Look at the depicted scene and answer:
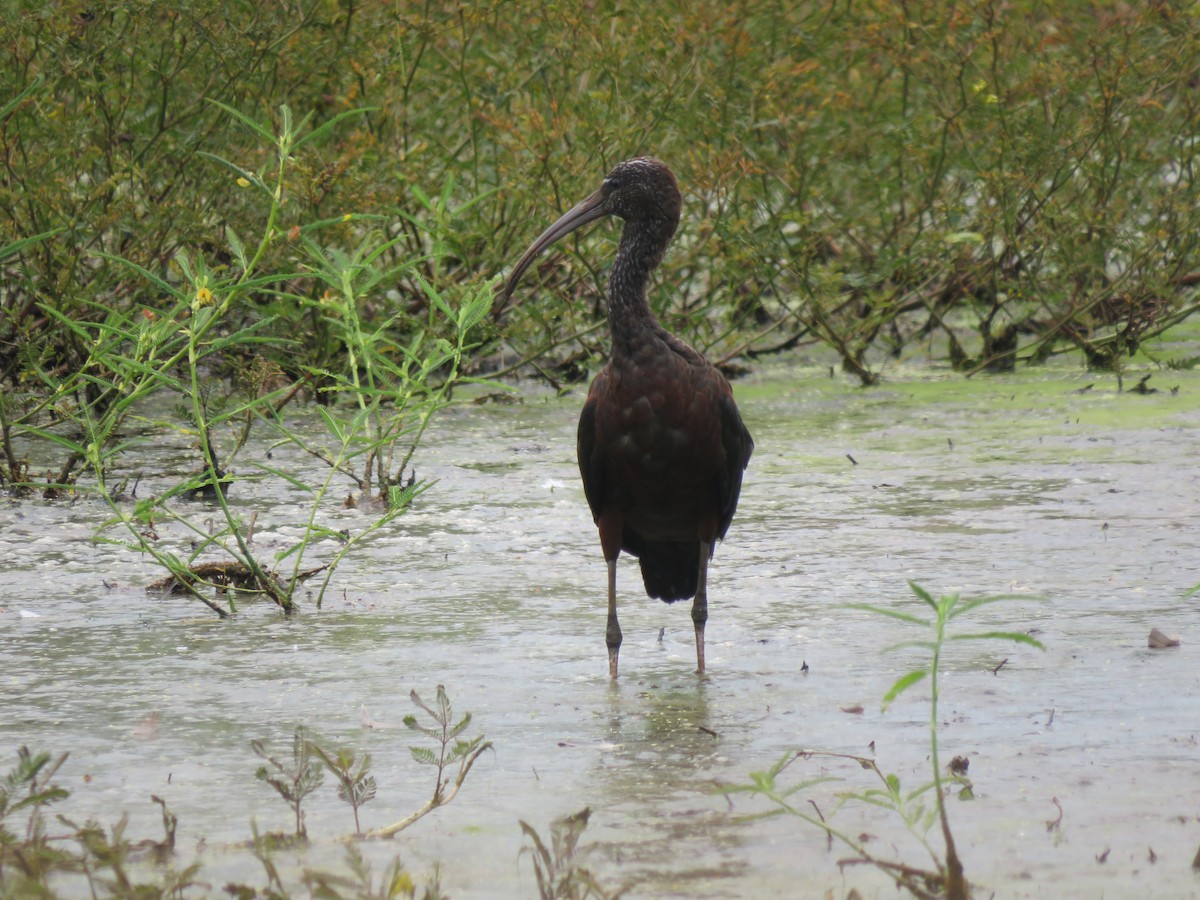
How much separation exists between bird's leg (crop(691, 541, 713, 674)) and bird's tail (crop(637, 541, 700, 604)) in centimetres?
11

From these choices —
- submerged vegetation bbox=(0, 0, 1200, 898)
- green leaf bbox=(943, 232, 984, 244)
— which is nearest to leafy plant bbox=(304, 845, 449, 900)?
submerged vegetation bbox=(0, 0, 1200, 898)

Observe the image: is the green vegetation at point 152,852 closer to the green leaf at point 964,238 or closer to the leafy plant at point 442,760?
the leafy plant at point 442,760

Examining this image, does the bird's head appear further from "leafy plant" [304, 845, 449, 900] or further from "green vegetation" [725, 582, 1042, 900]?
"leafy plant" [304, 845, 449, 900]

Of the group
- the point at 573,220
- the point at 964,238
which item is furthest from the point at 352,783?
the point at 964,238

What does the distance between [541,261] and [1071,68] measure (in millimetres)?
3028

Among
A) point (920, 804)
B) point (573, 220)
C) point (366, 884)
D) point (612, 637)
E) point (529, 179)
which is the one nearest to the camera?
point (366, 884)

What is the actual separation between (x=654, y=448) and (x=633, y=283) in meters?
0.55

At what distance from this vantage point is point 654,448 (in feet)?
16.5

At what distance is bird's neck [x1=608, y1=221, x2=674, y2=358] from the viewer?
16.8ft

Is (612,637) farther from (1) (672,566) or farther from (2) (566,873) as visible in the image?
(2) (566,873)

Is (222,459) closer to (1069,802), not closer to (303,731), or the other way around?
(303,731)

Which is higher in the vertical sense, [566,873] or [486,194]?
[486,194]

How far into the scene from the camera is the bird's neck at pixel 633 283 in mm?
5113

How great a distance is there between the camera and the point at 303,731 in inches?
169
